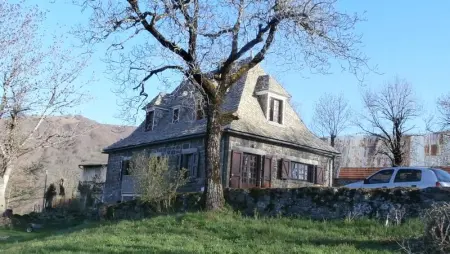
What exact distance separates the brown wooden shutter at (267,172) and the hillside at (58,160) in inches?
280

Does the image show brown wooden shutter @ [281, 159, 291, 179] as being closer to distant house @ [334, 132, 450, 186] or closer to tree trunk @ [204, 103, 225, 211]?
tree trunk @ [204, 103, 225, 211]

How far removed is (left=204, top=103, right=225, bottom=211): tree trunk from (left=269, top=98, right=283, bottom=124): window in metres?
12.0

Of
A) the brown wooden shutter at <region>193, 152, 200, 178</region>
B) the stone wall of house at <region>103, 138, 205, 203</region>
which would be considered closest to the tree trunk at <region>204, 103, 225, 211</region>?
the stone wall of house at <region>103, 138, 205, 203</region>

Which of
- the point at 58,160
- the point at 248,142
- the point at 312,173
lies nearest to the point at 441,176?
the point at 248,142

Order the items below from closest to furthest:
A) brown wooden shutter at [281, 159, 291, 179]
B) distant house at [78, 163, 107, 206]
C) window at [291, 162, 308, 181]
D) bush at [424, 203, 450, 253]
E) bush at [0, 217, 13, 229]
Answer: bush at [424, 203, 450, 253] < bush at [0, 217, 13, 229] < brown wooden shutter at [281, 159, 291, 179] < window at [291, 162, 308, 181] < distant house at [78, 163, 107, 206]

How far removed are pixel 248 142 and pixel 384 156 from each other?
3346 centimetres

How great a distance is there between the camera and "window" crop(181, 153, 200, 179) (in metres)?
25.8

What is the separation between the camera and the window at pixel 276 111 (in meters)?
27.7

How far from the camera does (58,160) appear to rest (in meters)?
66.0

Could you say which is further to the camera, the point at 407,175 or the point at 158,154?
the point at 158,154

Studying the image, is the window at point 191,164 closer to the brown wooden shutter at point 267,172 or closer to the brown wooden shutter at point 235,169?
the brown wooden shutter at point 235,169

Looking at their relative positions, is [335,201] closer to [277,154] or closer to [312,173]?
[277,154]

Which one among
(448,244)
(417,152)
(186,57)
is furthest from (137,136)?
(417,152)

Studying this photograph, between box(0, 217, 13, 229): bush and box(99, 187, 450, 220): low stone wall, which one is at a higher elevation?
box(99, 187, 450, 220): low stone wall
